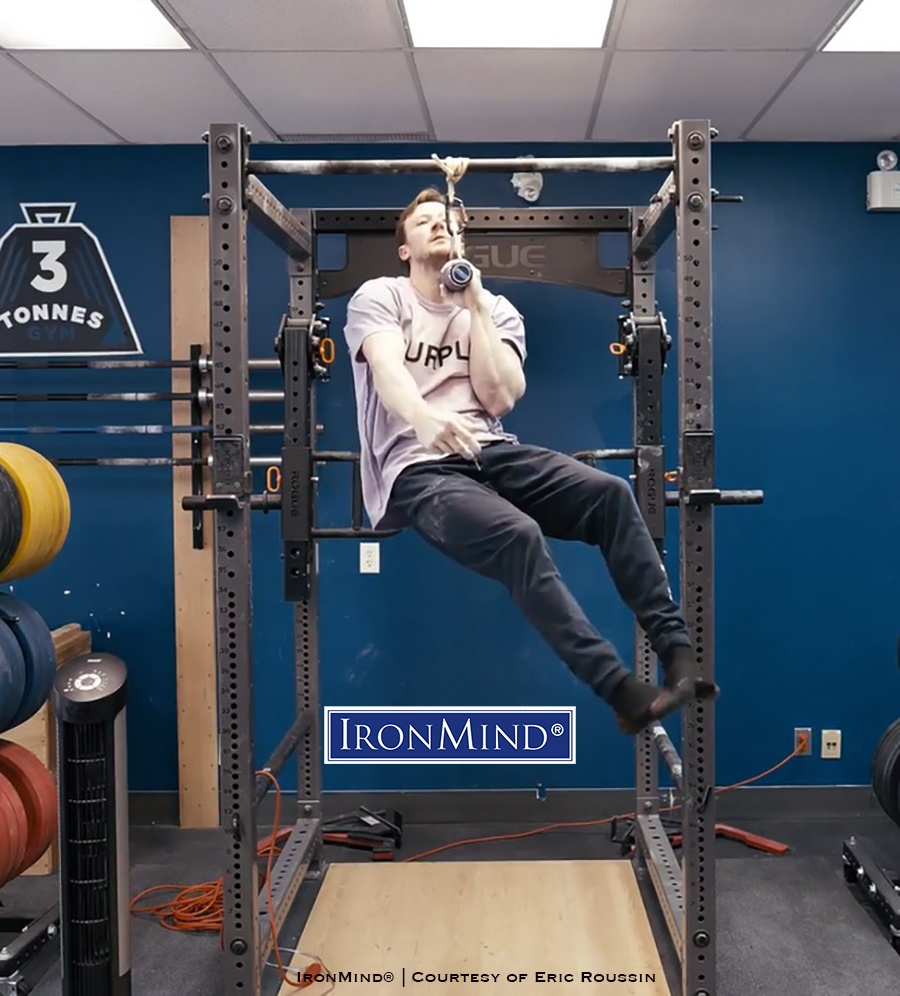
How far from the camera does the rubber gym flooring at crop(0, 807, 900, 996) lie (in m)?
2.58

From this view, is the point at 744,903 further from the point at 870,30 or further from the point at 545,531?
the point at 870,30

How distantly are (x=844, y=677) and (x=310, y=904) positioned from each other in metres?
2.23

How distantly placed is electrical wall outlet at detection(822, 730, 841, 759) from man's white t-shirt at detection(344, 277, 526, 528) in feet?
7.45

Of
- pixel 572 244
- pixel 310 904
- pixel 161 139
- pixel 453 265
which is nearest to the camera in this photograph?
pixel 453 265

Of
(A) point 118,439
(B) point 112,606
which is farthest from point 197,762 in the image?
(A) point 118,439

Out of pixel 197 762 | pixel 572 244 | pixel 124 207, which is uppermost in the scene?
pixel 124 207

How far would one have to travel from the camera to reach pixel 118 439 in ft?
11.6

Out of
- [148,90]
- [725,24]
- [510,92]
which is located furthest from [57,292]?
[725,24]

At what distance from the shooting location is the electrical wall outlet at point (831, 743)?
3.62 m

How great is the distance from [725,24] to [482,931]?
2709 mm

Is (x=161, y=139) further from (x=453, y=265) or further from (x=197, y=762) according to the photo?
(x=197, y=762)

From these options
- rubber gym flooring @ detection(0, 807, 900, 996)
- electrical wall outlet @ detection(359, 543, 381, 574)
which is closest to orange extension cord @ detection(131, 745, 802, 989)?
rubber gym flooring @ detection(0, 807, 900, 996)

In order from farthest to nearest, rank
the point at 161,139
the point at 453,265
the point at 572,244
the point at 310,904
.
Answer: the point at 161,139 → the point at 310,904 → the point at 572,244 → the point at 453,265

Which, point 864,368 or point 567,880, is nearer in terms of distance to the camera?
point 567,880
